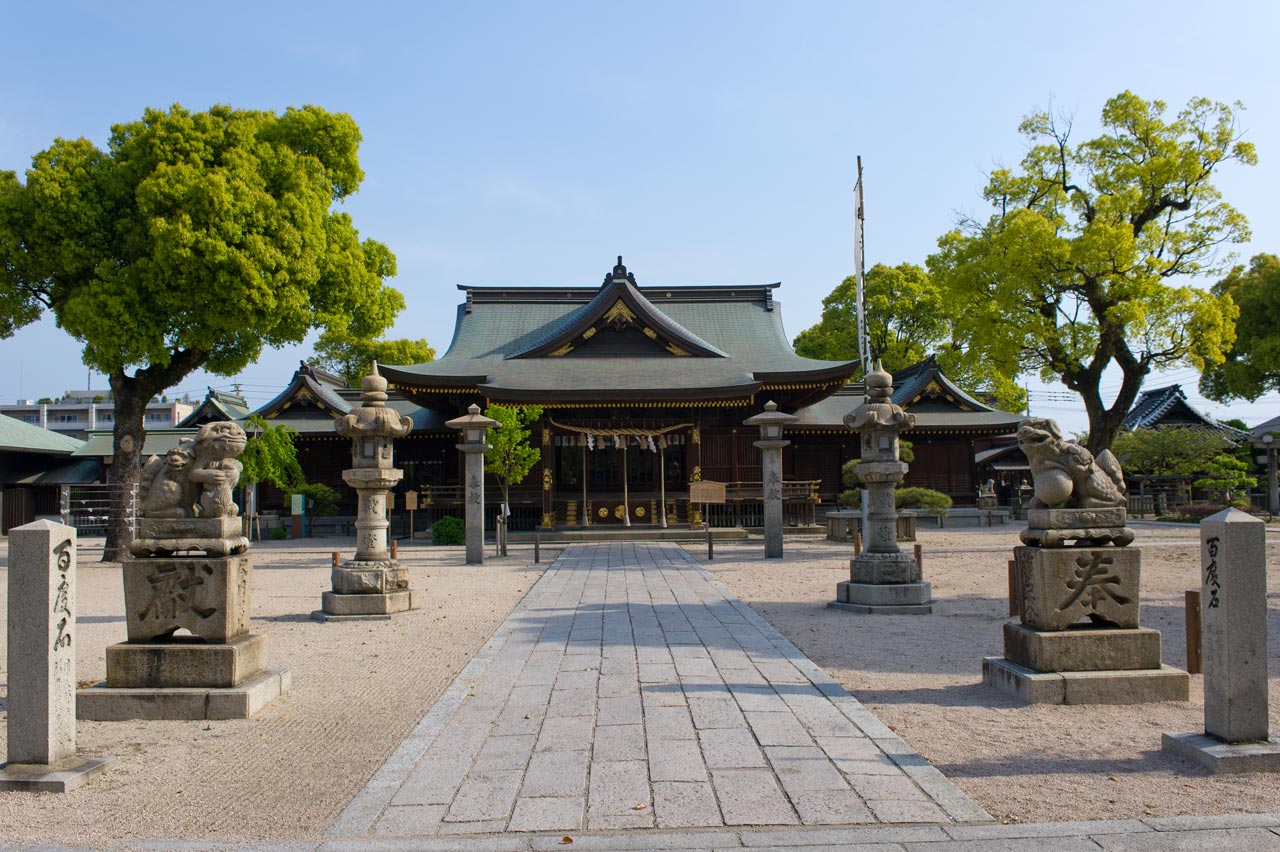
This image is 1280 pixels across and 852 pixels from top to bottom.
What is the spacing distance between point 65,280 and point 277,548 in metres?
8.91

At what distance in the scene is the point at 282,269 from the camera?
57.9ft

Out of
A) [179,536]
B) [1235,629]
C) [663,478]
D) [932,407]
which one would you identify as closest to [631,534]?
[663,478]

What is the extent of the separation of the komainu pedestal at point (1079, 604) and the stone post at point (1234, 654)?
1079 mm

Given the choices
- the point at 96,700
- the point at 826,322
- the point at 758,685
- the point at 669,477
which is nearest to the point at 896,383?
the point at 826,322

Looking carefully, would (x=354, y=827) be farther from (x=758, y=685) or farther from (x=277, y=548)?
(x=277, y=548)

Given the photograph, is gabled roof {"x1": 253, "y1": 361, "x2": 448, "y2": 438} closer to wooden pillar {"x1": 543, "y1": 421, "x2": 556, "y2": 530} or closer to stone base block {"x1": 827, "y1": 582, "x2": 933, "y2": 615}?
wooden pillar {"x1": 543, "y1": 421, "x2": 556, "y2": 530}

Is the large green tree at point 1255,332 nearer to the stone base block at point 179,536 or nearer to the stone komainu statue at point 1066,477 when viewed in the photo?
the stone komainu statue at point 1066,477

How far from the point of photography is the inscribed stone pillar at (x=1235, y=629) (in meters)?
4.73

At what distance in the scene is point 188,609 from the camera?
6.16 m

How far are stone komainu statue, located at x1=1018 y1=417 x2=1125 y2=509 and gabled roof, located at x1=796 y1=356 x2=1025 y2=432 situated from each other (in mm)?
22946

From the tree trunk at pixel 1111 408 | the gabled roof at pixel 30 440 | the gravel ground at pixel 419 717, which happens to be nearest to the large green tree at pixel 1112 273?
the tree trunk at pixel 1111 408

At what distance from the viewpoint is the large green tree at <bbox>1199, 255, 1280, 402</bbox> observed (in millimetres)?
32906

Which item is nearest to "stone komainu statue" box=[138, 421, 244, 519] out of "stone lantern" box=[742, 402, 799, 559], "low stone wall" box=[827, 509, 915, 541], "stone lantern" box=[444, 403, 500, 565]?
"stone lantern" box=[444, 403, 500, 565]

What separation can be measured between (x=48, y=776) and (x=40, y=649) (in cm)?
70
